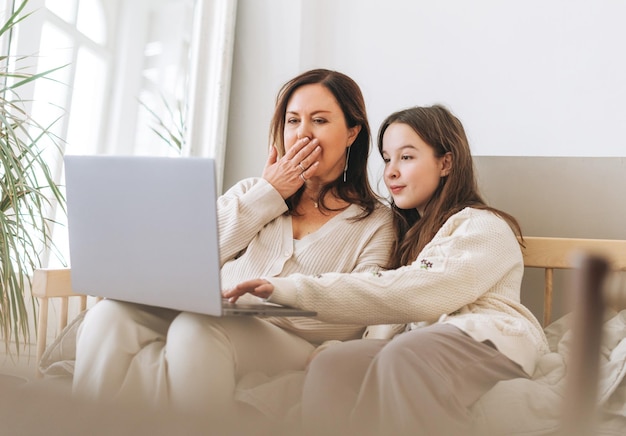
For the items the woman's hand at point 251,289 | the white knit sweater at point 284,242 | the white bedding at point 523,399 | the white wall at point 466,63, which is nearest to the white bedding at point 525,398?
the white bedding at point 523,399

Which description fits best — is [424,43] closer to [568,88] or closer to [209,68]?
[568,88]

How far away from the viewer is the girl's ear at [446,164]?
5.11ft

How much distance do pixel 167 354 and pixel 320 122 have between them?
727 millimetres

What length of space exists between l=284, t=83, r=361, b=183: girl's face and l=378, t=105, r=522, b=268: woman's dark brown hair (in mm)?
134

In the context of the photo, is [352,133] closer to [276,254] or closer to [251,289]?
[276,254]

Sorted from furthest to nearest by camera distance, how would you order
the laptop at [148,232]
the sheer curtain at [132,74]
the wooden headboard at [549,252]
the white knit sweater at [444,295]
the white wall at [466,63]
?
1. the sheer curtain at [132,74]
2. the white wall at [466,63]
3. the wooden headboard at [549,252]
4. the white knit sweater at [444,295]
5. the laptop at [148,232]

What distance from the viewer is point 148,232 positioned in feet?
3.38

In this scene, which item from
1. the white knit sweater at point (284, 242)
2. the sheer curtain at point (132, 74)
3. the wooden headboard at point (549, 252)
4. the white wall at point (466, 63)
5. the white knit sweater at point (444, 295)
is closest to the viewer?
the white knit sweater at point (444, 295)

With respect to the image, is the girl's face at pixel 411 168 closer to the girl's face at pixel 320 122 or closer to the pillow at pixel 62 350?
the girl's face at pixel 320 122

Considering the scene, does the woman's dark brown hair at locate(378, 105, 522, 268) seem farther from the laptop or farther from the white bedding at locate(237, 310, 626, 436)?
the laptop

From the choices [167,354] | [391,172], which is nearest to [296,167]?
[391,172]

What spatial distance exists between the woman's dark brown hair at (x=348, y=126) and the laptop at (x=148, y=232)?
0.61 meters

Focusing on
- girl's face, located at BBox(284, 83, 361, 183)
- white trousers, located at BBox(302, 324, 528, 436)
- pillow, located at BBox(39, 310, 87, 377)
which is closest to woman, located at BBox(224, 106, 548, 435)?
white trousers, located at BBox(302, 324, 528, 436)

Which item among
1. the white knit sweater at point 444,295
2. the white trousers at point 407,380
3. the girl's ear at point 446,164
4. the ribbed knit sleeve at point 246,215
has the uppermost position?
the girl's ear at point 446,164
